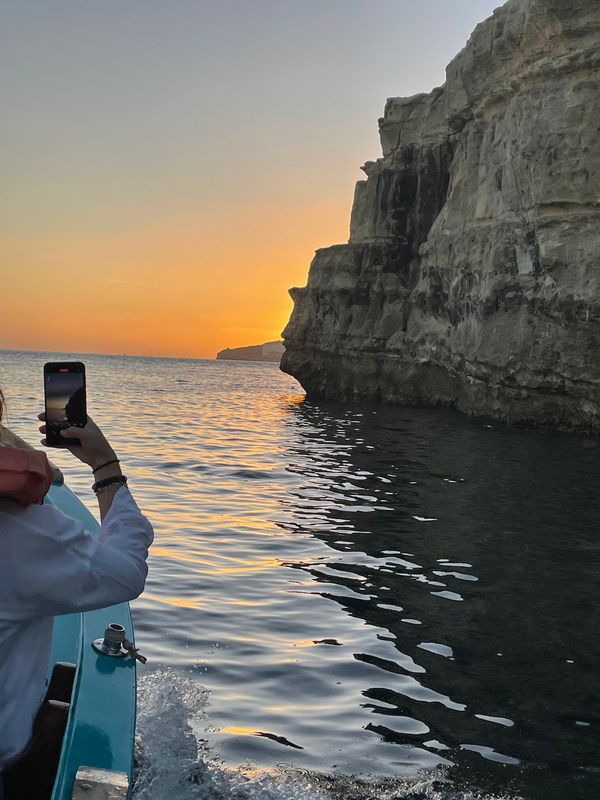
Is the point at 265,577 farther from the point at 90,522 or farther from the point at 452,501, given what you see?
the point at 452,501

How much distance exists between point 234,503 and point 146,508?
1.39 metres

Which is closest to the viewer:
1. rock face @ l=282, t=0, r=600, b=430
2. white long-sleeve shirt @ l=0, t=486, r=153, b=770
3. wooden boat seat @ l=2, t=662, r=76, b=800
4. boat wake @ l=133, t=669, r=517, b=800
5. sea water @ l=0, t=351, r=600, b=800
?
white long-sleeve shirt @ l=0, t=486, r=153, b=770

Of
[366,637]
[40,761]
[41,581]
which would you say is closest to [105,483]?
[41,581]

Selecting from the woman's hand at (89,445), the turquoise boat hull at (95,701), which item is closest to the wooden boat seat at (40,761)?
the turquoise boat hull at (95,701)

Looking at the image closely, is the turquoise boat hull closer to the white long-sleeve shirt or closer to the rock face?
the white long-sleeve shirt

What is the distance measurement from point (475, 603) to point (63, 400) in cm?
547

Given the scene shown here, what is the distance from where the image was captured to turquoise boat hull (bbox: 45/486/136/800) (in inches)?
101

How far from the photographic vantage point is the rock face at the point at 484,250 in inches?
936


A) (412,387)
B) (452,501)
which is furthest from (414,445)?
(412,387)

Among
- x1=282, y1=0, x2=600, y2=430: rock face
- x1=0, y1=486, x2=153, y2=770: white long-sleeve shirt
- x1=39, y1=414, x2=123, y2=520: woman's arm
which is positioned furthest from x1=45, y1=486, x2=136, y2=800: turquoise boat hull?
x1=282, y1=0, x2=600, y2=430: rock face

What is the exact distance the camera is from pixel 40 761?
2.34 m

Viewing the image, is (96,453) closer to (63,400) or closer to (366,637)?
(63,400)

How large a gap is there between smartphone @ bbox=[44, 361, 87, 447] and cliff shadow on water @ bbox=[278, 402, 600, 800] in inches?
116

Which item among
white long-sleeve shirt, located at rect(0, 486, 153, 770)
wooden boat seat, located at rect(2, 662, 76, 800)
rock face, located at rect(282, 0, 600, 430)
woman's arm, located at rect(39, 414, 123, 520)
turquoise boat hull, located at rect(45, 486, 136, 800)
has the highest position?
rock face, located at rect(282, 0, 600, 430)
